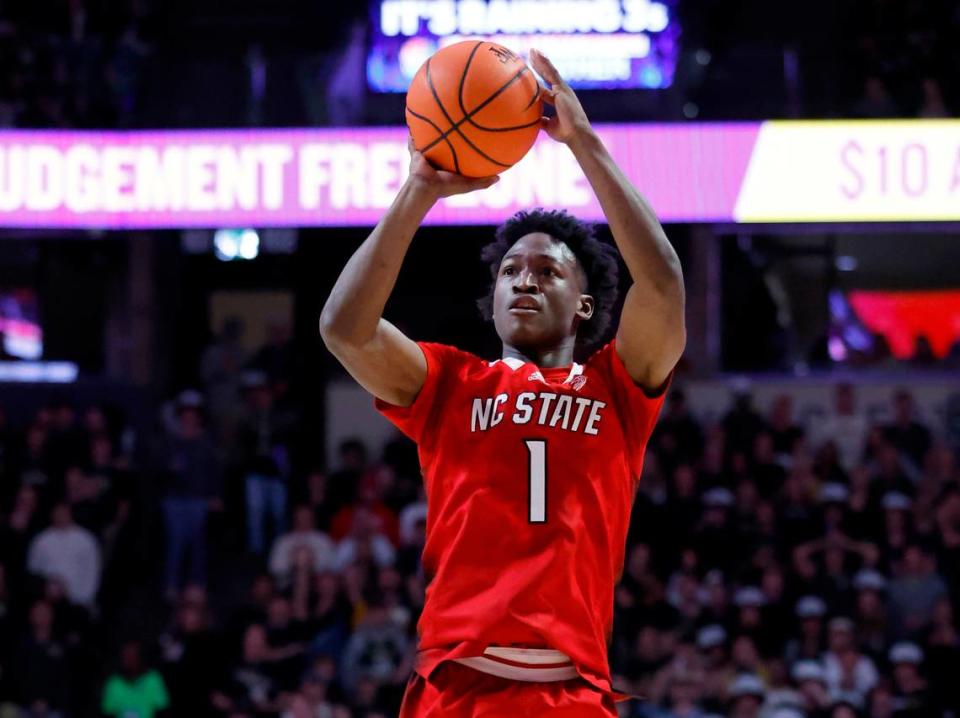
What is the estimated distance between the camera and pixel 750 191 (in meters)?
11.2

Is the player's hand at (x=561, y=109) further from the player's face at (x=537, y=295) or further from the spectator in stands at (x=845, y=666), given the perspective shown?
the spectator in stands at (x=845, y=666)

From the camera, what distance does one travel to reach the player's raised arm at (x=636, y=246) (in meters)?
3.48

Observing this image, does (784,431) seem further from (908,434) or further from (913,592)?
(913,592)

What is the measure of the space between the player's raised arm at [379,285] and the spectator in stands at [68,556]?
8403 mm

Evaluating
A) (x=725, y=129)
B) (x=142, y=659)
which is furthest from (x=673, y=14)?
(x=142, y=659)

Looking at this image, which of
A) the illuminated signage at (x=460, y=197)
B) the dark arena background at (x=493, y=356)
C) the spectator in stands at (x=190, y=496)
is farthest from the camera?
the spectator in stands at (x=190, y=496)

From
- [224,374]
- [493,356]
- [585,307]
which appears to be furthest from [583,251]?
[224,374]

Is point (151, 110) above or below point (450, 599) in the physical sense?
above

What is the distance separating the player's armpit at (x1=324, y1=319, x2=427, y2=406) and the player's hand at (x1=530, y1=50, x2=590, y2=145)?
2.06 ft

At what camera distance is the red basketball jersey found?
349cm

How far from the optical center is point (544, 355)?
385cm

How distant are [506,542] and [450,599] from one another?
0.65 ft

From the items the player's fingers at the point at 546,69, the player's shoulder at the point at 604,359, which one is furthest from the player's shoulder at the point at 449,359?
the player's fingers at the point at 546,69

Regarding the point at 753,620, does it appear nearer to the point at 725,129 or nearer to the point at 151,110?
the point at 725,129
